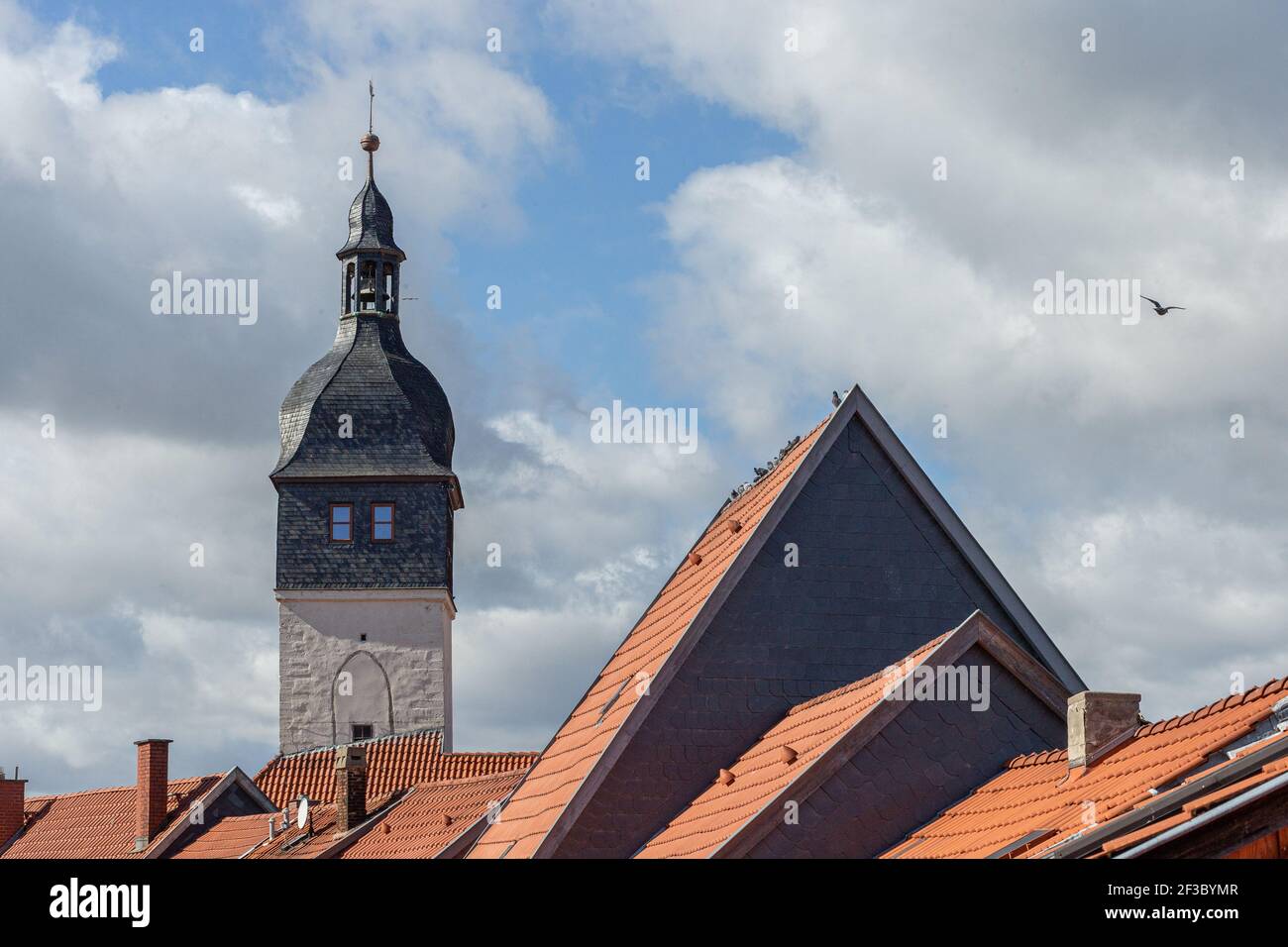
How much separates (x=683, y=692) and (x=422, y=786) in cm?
1958

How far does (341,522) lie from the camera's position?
6869 cm

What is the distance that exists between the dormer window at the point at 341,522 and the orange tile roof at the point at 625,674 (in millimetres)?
45302

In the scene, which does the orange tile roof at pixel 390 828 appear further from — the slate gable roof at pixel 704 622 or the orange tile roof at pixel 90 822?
the slate gable roof at pixel 704 622

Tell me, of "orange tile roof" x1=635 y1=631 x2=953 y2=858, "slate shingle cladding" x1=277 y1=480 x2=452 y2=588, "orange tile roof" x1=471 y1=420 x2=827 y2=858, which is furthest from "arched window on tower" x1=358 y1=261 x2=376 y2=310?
"orange tile roof" x1=635 y1=631 x2=953 y2=858

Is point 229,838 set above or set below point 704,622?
below

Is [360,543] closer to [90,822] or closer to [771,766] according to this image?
[90,822]

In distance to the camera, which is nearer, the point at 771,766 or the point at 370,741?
the point at 771,766

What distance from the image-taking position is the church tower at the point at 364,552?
67.1 metres

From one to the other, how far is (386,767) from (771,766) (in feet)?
138

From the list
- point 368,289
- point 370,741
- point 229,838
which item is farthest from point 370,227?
point 229,838

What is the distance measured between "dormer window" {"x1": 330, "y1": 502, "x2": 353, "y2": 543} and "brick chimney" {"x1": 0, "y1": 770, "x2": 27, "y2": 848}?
15.8 m
